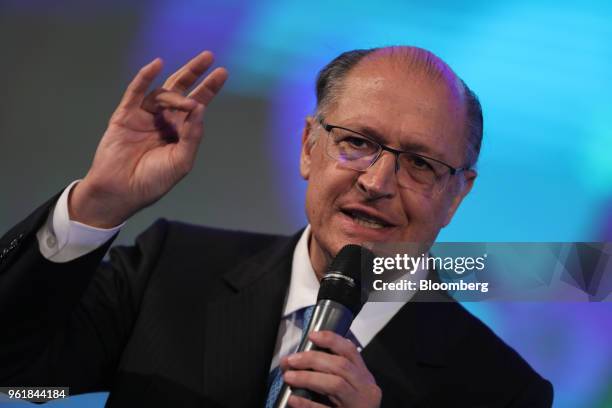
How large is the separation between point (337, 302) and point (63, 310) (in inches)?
31.2

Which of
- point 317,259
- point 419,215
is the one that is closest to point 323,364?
point 419,215

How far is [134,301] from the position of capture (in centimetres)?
197

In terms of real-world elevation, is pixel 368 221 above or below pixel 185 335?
above

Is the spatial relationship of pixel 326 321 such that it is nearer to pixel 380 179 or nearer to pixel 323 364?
pixel 323 364

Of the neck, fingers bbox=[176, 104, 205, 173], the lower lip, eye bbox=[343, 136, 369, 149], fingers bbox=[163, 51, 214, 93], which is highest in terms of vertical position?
fingers bbox=[163, 51, 214, 93]

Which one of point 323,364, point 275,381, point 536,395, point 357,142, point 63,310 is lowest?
point 536,395

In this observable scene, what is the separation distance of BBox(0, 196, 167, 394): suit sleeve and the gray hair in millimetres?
718

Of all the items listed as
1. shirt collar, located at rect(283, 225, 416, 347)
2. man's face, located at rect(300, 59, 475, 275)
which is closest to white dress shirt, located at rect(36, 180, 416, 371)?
shirt collar, located at rect(283, 225, 416, 347)

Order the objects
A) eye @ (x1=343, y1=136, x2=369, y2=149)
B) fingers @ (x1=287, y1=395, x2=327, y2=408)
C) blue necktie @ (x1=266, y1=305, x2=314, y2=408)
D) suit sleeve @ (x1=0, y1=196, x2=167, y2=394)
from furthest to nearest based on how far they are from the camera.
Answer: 1. eye @ (x1=343, y1=136, x2=369, y2=149)
2. blue necktie @ (x1=266, y1=305, x2=314, y2=408)
3. suit sleeve @ (x1=0, y1=196, x2=167, y2=394)
4. fingers @ (x1=287, y1=395, x2=327, y2=408)

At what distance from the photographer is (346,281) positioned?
1.25 m

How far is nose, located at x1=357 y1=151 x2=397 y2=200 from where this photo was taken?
172 cm

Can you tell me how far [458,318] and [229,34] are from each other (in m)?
1.30

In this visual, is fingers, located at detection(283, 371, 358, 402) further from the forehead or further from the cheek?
the forehead

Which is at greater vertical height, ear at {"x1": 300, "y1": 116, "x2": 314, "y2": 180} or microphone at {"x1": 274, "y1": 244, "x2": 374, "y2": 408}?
ear at {"x1": 300, "y1": 116, "x2": 314, "y2": 180}
